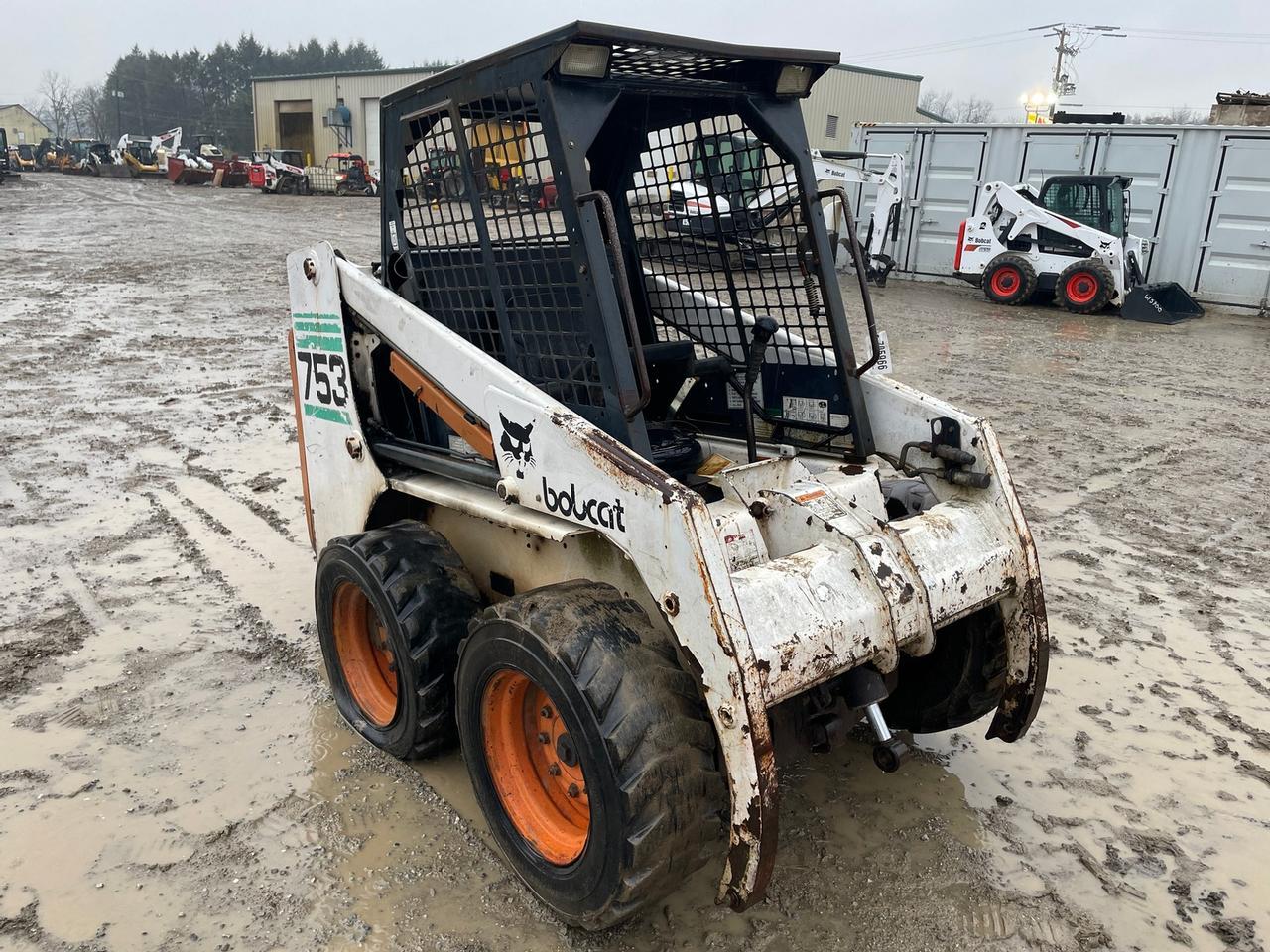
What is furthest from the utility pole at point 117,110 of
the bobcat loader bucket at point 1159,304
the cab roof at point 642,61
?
the cab roof at point 642,61

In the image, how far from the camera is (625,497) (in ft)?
7.25

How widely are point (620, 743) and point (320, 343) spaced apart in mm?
1934

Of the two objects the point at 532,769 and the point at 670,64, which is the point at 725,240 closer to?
the point at 670,64

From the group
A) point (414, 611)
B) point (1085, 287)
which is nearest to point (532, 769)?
point (414, 611)

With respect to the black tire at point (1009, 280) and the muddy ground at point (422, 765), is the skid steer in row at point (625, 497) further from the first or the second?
the black tire at point (1009, 280)

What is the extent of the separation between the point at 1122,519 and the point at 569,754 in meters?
4.21

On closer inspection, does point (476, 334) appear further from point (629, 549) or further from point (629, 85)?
point (629, 549)

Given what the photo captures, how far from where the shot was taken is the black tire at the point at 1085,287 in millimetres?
13297

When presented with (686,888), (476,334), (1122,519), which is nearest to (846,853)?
(686,888)

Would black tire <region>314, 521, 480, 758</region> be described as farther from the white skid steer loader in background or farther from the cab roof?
the white skid steer loader in background

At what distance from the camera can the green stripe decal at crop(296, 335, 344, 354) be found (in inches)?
127

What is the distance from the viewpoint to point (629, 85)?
261 centimetres

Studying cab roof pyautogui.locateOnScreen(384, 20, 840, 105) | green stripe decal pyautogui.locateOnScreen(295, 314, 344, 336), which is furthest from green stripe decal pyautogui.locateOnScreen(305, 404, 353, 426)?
cab roof pyautogui.locateOnScreen(384, 20, 840, 105)

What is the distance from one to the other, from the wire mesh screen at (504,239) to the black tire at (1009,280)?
42.1ft
